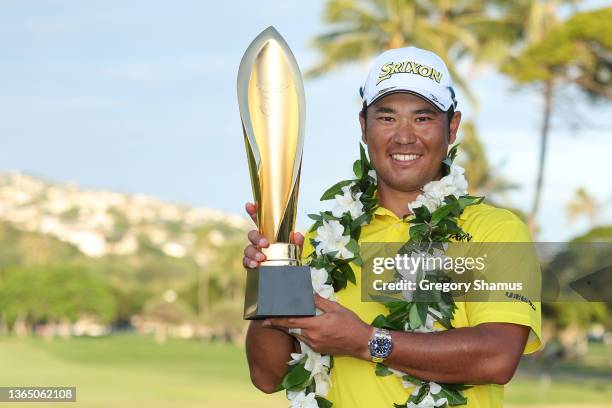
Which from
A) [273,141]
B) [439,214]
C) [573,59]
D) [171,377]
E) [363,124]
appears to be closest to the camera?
[273,141]

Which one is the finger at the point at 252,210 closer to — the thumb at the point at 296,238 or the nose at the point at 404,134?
the thumb at the point at 296,238

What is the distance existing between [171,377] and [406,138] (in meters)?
37.9

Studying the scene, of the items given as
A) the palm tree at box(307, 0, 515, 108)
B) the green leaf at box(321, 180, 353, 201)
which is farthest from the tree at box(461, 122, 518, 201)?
the green leaf at box(321, 180, 353, 201)

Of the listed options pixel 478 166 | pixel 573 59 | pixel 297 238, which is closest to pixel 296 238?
pixel 297 238

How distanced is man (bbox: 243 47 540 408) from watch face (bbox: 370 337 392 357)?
0.01 m

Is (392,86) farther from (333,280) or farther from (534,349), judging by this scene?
(534,349)

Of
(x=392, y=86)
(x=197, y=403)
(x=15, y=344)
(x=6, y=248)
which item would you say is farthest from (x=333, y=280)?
(x=6, y=248)

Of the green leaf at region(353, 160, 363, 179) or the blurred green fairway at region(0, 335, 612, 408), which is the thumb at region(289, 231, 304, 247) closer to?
the green leaf at region(353, 160, 363, 179)

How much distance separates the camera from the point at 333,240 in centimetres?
318

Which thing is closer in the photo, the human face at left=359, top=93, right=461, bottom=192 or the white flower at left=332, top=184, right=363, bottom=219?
the human face at left=359, top=93, right=461, bottom=192

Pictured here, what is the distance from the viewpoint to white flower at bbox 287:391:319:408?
3053 mm

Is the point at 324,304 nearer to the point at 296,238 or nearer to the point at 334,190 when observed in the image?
the point at 296,238

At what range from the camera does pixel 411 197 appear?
3.15 metres

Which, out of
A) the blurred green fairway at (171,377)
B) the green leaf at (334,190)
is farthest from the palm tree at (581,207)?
the green leaf at (334,190)
